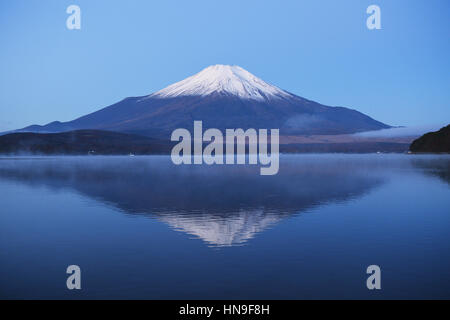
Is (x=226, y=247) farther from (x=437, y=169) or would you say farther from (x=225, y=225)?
(x=437, y=169)

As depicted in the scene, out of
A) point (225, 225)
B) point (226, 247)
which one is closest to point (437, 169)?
point (225, 225)

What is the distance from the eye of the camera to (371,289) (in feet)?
43.3

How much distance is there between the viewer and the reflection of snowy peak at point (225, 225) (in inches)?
776

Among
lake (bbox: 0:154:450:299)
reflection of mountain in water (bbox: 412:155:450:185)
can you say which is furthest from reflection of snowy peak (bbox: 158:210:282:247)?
reflection of mountain in water (bbox: 412:155:450:185)

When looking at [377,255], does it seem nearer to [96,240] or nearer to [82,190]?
[96,240]

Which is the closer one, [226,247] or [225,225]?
[226,247]

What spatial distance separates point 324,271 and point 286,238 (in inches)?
197

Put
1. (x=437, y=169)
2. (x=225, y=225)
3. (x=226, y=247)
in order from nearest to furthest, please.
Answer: (x=226, y=247)
(x=225, y=225)
(x=437, y=169)

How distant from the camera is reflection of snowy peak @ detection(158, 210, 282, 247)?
64.7 feet

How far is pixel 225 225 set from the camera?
22.9 metres

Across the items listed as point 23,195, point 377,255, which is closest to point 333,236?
point 377,255

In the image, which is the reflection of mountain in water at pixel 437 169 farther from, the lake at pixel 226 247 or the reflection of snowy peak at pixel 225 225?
the reflection of snowy peak at pixel 225 225

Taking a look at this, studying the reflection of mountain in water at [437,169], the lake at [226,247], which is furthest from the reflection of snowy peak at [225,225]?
the reflection of mountain in water at [437,169]

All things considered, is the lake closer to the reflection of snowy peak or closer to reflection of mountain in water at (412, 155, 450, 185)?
the reflection of snowy peak
